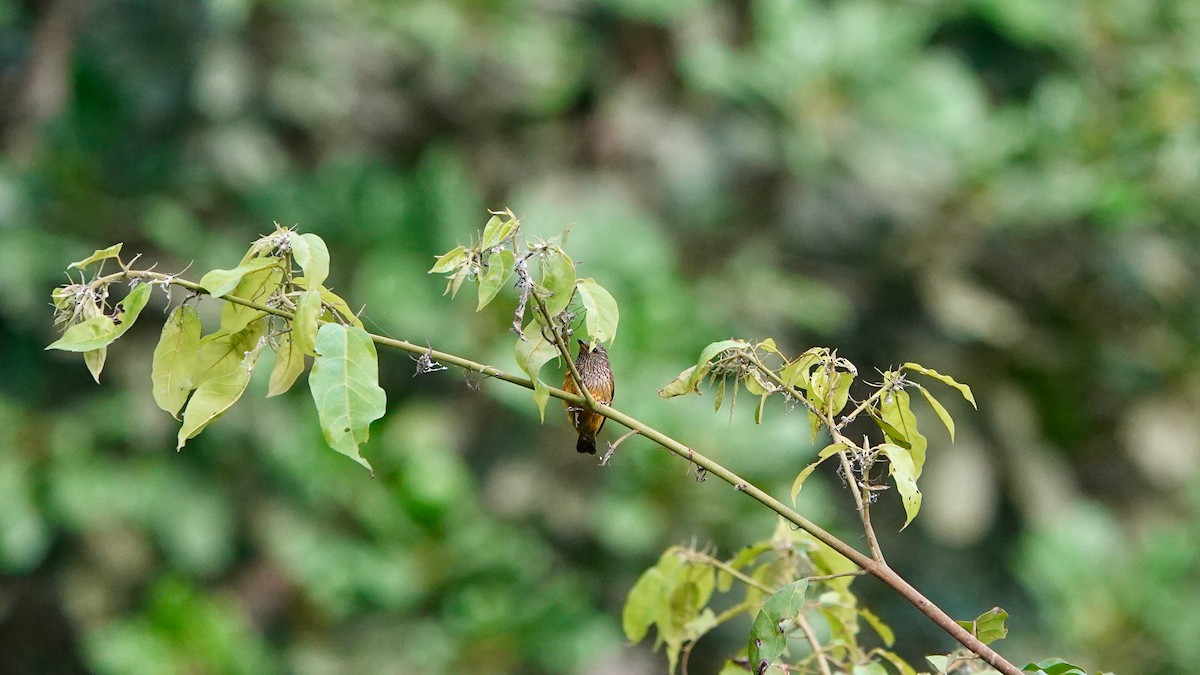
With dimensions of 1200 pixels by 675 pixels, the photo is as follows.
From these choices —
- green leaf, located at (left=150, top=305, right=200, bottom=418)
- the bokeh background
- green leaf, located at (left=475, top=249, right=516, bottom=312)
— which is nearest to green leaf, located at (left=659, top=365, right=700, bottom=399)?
green leaf, located at (left=475, top=249, right=516, bottom=312)

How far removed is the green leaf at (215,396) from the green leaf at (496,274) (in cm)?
11

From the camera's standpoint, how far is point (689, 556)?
0.76m

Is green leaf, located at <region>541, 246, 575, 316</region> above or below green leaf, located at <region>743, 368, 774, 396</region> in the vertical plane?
below

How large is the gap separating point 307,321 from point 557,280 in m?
0.11

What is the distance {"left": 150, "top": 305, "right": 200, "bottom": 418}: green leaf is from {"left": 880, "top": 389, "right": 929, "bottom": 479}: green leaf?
0.33 meters

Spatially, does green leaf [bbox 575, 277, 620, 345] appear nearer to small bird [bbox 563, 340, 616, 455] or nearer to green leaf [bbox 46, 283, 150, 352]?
small bird [bbox 563, 340, 616, 455]

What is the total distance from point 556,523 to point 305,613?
65cm

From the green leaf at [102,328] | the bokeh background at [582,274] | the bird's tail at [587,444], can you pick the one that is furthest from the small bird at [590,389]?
the bokeh background at [582,274]

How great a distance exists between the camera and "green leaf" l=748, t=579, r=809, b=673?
600 mm

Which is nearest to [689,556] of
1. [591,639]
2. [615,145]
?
[591,639]

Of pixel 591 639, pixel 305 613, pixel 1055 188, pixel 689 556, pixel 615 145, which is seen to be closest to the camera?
pixel 689 556

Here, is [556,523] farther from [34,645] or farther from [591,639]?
[34,645]

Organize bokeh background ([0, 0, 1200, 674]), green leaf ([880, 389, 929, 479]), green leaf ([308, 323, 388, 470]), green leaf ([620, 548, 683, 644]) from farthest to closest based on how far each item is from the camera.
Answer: bokeh background ([0, 0, 1200, 674]), green leaf ([620, 548, 683, 644]), green leaf ([880, 389, 929, 479]), green leaf ([308, 323, 388, 470])

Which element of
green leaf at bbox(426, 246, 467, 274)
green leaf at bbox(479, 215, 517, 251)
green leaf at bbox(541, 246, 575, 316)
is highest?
green leaf at bbox(541, 246, 575, 316)
